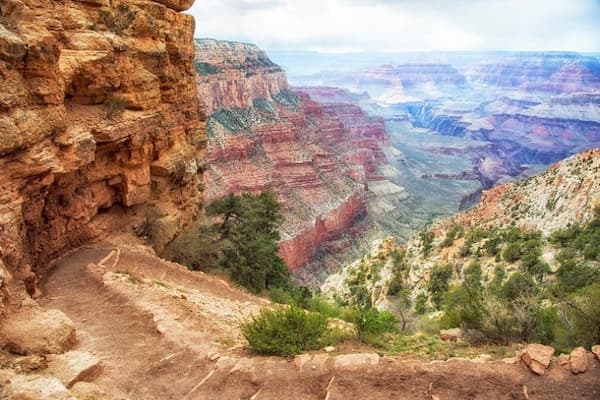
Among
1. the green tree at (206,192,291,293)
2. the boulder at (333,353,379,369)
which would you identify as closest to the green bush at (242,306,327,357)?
the boulder at (333,353,379,369)

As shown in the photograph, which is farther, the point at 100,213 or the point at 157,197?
the point at 157,197

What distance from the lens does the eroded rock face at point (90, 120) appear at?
Result: 12.5 metres

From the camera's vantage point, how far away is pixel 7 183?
1192 centimetres

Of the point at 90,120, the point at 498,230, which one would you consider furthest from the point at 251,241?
the point at 498,230

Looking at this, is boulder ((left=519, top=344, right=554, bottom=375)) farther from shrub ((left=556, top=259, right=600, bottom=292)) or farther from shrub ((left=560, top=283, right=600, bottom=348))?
shrub ((left=556, top=259, right=600, bottom=292))

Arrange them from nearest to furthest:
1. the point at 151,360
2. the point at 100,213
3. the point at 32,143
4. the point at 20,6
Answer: the point at 151,360
the point at 32,143
the point at 20,6
the point at 100,213

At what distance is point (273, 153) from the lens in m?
78.5

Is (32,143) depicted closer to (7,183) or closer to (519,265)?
(7,183)

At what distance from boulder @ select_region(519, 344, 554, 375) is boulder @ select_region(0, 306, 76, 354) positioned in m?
8.28

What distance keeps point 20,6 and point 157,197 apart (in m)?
10.3

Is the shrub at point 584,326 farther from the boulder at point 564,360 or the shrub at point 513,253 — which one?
the shrub at point 513,253

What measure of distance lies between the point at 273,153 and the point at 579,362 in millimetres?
71433

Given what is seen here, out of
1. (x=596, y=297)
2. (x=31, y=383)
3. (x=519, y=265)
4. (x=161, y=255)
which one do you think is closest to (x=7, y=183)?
(x=31, y=383)

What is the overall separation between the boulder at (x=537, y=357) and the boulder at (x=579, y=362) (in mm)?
360
